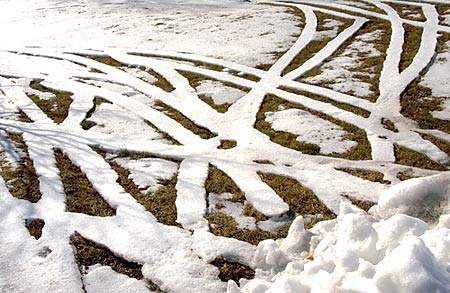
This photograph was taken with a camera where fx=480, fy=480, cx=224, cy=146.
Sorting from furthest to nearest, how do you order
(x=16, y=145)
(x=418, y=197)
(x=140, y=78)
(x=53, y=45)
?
(x=53, y=45)
(x=140, y=78)
(x=16, y=145)
(x=418, y=197)

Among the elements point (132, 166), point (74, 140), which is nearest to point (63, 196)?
point (132, 166)

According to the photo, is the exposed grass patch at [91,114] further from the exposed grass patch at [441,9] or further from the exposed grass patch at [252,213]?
the exposed grass patch at [441,9]

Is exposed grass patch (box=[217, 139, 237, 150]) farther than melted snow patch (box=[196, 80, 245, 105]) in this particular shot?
No

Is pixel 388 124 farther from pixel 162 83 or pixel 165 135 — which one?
pixel 162 83

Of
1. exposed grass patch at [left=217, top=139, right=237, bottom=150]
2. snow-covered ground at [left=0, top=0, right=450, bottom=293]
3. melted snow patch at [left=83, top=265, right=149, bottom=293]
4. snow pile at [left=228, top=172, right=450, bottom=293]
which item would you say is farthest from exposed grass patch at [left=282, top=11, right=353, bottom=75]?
melted snow patch at [left=83, top=265, right=149, bottom=293]

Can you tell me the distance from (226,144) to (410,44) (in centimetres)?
542

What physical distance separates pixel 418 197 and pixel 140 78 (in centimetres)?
634

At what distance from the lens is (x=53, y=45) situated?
12.2m

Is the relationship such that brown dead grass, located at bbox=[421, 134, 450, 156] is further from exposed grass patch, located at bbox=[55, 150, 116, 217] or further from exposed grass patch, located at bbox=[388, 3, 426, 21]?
exposed grass patch, located at bbox=[388, 3, 426, 21]

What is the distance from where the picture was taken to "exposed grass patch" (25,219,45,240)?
4375 millimetres

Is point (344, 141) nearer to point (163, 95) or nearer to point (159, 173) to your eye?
point (159, 173)

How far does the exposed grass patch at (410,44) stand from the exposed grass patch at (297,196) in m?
4.23

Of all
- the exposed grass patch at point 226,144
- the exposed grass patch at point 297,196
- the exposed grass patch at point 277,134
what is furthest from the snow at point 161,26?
the exposed grass patch at point 297,196

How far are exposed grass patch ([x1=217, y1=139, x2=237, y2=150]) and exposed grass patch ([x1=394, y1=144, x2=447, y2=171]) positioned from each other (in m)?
1.96
